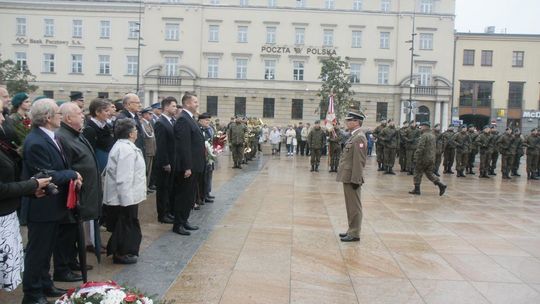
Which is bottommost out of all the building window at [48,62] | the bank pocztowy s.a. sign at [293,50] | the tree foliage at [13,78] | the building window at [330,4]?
the tree foliage at [13,78]

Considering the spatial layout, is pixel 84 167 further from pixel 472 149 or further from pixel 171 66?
pixel 171 66

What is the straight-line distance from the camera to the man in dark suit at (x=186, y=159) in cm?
785

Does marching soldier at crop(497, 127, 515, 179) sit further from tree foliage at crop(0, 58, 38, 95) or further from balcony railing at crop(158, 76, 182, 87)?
tree foliage at crop(0, 58, 38, 95)

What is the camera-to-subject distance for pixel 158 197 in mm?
9109

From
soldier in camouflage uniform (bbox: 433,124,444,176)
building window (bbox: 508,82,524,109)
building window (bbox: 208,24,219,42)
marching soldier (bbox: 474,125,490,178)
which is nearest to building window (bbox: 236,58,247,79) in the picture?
building window (bbox: 208,24,219,42)

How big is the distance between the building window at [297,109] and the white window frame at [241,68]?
5.88 meters

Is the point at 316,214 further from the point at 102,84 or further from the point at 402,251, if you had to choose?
the point at 102,84

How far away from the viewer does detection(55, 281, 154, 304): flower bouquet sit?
338 cm

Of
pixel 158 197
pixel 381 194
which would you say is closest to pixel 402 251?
pixel 158 197

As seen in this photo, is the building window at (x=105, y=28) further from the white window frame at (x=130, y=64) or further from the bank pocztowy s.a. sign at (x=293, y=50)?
the bank pocztowy s.a. sign at (x=293, y=50)

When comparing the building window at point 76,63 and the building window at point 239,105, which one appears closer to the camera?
the building window at point 239,105

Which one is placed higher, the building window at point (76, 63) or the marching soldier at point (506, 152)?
the building window at point (76, 63)

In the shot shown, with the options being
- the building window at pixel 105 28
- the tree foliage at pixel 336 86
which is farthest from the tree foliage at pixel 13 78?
the tree foliage at pixel 336 86

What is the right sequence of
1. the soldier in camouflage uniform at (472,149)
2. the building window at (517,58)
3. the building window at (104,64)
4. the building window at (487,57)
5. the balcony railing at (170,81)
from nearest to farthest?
the soldier in camouflage uniform at (472,149), the balcony railing at (170,81), the building window at (104,64), the building window at (517,58), the building window at (487,57)
